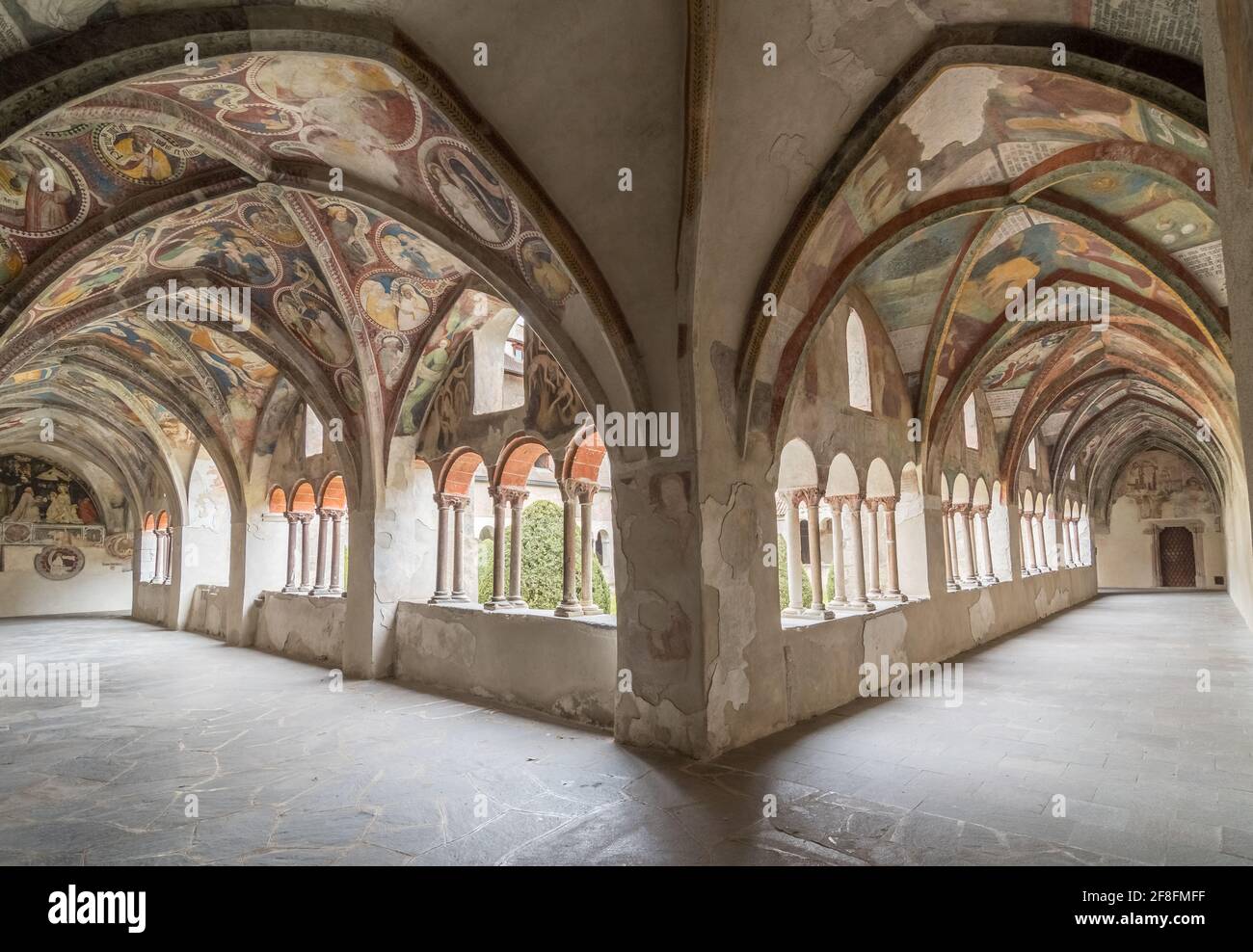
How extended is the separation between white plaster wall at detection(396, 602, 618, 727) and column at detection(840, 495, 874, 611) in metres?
3.54

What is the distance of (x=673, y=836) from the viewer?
3.91m

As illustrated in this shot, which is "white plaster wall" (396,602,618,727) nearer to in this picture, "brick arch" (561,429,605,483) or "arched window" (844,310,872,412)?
"brick arch" (561,429,605,483)

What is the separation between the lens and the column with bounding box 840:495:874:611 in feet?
27.8

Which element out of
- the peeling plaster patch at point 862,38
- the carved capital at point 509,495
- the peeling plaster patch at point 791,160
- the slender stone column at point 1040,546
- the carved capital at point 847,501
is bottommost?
the slender stone column at point 1040,546

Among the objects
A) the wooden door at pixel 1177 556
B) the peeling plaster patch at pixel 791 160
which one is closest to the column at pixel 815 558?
the peeling plaster patch at pixel 791 160

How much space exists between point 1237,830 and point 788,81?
18.4ft

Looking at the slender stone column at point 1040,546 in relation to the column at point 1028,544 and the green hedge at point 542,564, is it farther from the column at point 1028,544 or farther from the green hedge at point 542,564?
the green hedge at point 542,564

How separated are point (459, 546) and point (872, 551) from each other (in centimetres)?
589

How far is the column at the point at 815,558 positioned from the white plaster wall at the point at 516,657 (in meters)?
2.36

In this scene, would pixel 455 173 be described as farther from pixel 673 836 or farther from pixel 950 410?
pixel 950 410

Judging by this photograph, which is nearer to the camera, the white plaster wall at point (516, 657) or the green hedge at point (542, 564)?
the white plaster wall at point (516, 657)

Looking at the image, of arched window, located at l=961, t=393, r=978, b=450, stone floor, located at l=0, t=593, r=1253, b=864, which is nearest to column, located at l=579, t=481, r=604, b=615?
stone floor, located at l=0, t=593, r=1253, b=864

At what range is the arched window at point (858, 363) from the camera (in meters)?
9.20
